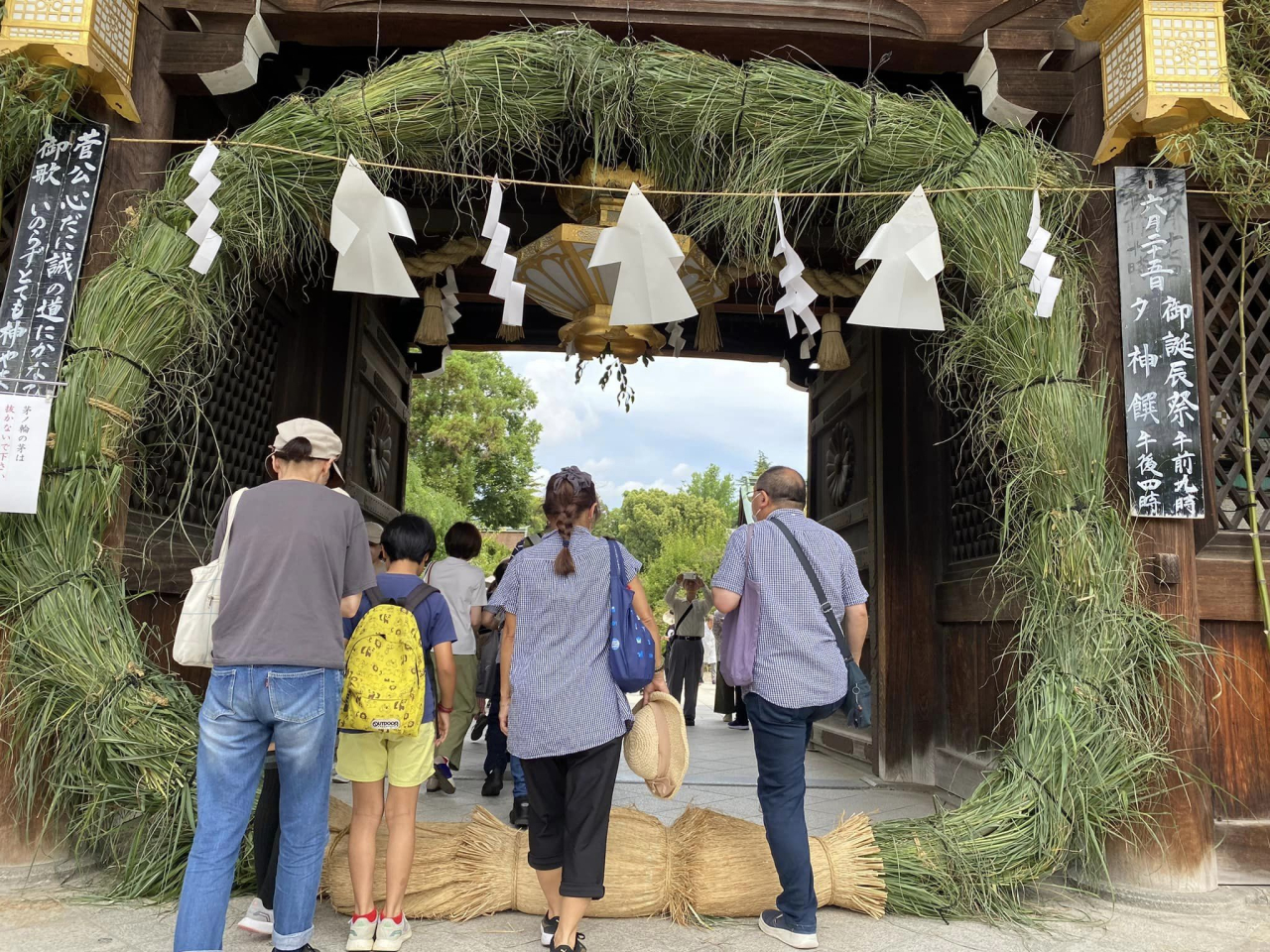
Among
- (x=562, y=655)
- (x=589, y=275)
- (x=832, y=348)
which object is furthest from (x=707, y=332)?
(x=562, y=655)

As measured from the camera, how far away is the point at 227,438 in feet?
14.6

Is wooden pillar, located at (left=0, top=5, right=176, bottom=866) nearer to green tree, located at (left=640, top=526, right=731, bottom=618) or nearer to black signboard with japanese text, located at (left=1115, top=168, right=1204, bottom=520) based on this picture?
black signboard with japanese text, located at (left=1115, top=168, right=1204, bottom=520)

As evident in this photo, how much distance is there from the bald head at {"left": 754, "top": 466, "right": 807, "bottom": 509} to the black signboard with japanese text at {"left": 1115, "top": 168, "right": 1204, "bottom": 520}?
4.43ft

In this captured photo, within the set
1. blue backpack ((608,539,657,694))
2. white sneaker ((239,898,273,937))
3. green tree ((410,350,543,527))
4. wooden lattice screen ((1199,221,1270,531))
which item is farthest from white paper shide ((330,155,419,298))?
green tree ((410,350,543,527))

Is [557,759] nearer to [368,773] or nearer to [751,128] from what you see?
[368,773]

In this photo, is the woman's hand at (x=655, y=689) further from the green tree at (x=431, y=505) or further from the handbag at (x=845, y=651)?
the green tree at (x=431, y=505)

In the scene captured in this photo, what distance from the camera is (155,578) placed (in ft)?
11.9

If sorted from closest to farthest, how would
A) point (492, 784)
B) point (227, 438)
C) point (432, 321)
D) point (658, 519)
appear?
point (227, 438)
point (492, 784)
point (432, 321)
point (658, 519)

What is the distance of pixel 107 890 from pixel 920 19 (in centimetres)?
446

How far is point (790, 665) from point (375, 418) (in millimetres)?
4230

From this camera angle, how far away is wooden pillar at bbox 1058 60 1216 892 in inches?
127

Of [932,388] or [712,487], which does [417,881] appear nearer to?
[932,388]

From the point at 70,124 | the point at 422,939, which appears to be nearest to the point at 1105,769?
the point at 422,939

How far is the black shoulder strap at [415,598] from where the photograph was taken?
9.04 ft
